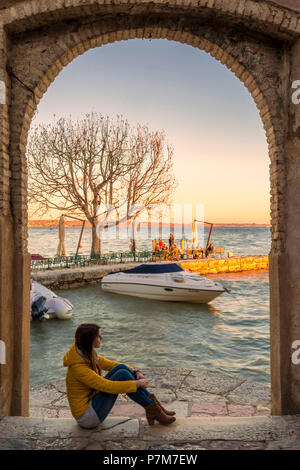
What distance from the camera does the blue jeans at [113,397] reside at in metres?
3.29

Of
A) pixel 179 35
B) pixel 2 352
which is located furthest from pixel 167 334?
pixel 179 35

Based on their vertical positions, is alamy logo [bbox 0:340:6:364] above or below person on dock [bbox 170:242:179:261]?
above

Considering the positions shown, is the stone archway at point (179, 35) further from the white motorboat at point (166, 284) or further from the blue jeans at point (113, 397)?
the white motorboat at point (166, 284)

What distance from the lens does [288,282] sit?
4.01m

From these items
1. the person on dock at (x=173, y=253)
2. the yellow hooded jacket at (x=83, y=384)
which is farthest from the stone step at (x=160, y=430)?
the person on dock at (x=173, y=253)

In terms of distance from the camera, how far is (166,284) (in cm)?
1448

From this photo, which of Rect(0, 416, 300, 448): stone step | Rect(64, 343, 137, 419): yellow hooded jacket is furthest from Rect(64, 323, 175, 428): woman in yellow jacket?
Rect(0, 416, 300, 448): stone step

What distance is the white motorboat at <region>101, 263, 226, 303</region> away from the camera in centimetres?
1405

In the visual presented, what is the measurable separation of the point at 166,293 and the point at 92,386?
11.5 metres

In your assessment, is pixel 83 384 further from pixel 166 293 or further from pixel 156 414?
pixel 166 293

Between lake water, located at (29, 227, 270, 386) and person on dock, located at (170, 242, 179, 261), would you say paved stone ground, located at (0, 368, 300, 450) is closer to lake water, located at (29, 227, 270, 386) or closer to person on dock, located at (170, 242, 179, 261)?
lake water, located at (29, 227, 270, 386)

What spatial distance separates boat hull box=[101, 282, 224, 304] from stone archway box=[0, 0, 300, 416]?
10005mm

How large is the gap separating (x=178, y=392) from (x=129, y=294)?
35.2 ft

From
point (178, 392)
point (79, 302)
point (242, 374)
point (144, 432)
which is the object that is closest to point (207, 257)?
point (79, 302)
